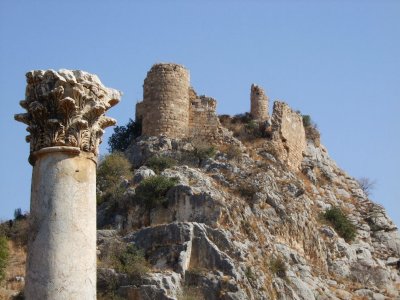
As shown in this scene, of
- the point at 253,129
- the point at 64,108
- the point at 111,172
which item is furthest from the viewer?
the point at 253,129

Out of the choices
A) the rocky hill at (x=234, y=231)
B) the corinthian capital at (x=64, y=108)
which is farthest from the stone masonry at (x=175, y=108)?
the corinthian capital at (x=64, y=108)

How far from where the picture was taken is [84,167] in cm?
1186

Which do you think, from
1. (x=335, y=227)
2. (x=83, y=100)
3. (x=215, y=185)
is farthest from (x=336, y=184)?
(x=83, y=100)

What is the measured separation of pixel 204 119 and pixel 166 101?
187cm

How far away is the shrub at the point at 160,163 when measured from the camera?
121ft

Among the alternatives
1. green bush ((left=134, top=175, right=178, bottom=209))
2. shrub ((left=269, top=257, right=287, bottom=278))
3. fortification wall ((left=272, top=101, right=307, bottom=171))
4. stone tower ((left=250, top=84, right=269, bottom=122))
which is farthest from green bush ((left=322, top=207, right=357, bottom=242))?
green bush ((left=134, top=175, right=178, bottom=209))

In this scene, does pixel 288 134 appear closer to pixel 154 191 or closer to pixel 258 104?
pixel 258 104

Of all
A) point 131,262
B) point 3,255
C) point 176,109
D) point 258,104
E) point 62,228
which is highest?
point 258,104

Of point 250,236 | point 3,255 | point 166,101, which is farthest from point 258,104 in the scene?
point 3,255

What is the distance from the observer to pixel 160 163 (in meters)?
37.1

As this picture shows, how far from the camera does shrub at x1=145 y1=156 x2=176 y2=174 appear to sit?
36906 millimetres

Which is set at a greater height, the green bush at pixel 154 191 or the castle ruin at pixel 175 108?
the castle ruin at pixel 175 108

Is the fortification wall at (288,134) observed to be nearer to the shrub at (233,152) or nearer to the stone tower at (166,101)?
the shrub at (233,152)

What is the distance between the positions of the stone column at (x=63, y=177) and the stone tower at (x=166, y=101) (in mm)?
26310
